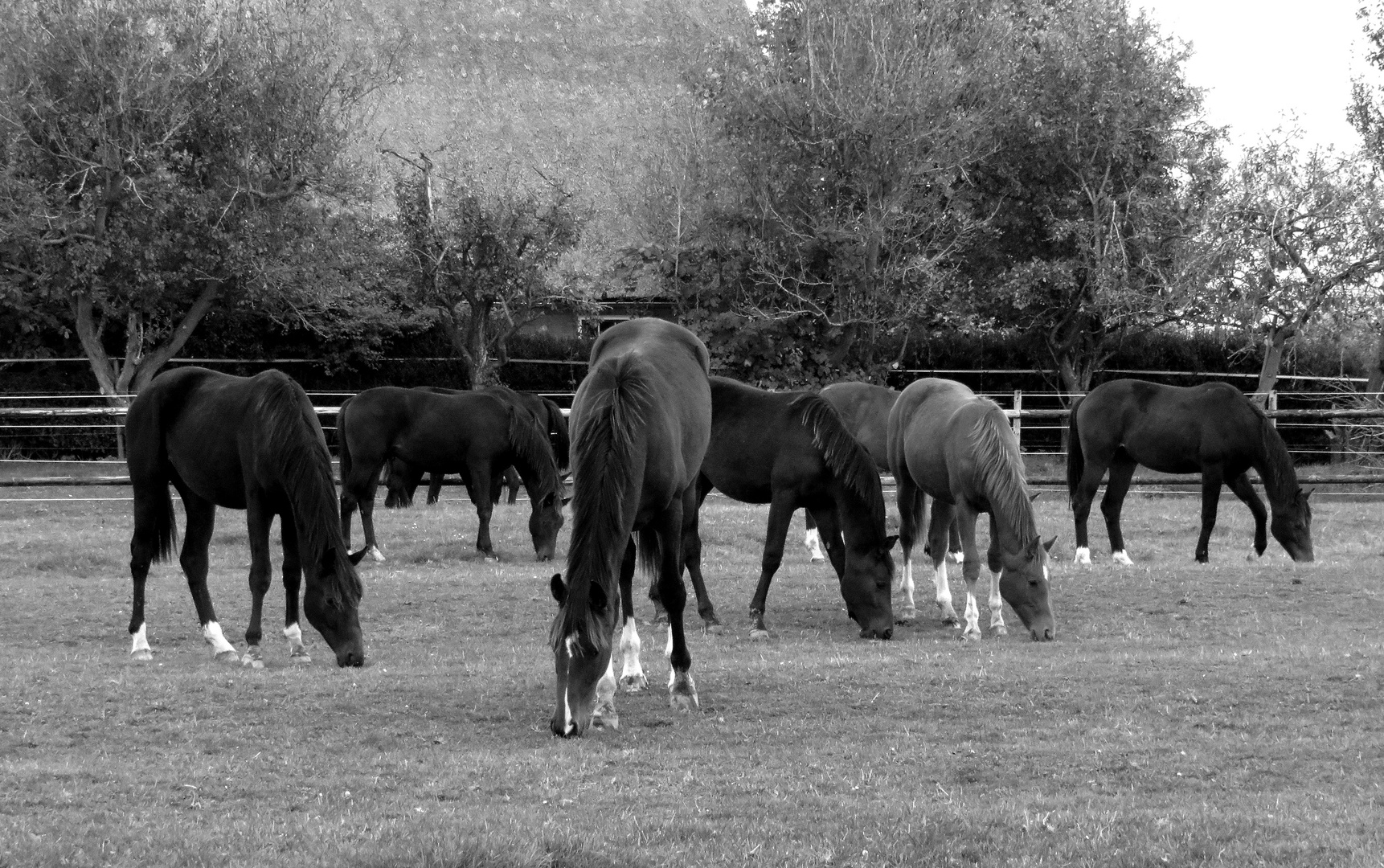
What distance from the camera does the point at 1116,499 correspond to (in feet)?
55.1

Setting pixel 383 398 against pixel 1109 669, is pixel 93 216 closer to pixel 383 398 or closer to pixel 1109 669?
pixel 383 398

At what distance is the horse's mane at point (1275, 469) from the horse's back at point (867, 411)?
4565 mm

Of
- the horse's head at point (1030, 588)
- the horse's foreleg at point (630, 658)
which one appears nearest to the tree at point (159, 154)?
the horse's head at point (1030, 588)

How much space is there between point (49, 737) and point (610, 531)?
318 cm

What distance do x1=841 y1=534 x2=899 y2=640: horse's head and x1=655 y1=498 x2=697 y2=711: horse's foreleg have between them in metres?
3.38

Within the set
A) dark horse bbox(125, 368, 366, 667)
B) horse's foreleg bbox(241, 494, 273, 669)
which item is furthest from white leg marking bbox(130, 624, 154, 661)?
horse's foreleg bbox(241, 494, 273, 669)

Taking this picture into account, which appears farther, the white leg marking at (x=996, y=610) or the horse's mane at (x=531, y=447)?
the horse's mane at (x=531, y=447)

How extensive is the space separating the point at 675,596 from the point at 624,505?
0.88 metres

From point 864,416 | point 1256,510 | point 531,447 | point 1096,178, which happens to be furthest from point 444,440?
point 1096,178

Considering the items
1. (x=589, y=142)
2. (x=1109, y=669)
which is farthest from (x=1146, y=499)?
(x=589, y=142)

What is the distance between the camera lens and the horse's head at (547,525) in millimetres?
16312

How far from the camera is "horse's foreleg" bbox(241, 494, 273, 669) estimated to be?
962 cm

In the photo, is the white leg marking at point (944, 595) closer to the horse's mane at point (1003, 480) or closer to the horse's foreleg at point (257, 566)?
the horse's mane at point (1003, 480)

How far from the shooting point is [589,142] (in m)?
41.6
